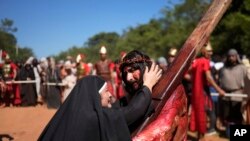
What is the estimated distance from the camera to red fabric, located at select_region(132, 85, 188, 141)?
234 cm

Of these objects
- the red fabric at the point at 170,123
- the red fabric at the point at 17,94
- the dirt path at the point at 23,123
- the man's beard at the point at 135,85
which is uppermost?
the man's beard at the point at 135,85

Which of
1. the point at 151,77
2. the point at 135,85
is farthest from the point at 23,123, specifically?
the point at 151,77

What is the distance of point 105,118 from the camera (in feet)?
7.45

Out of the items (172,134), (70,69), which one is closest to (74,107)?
(172,134)

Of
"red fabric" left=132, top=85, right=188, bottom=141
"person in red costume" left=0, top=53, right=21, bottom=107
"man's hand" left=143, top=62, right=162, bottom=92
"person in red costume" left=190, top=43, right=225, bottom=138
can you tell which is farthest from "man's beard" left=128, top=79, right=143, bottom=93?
"person in red costume" left=0, top=53, right=21, bottom=107

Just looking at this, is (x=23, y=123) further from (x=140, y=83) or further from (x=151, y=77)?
(x=151, y=77)

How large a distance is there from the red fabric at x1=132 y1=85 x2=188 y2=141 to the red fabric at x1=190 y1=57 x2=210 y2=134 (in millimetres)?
4268

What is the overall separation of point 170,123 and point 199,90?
178 inches

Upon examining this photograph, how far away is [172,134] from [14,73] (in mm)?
12371

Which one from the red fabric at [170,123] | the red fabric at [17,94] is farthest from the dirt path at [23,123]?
the red fabric at [170,123]

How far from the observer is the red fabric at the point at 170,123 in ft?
7.66

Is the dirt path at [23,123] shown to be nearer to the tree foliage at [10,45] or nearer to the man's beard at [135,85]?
the man's beard at [135,85]

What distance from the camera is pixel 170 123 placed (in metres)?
2.41

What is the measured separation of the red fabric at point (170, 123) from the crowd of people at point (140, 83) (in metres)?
0.10
